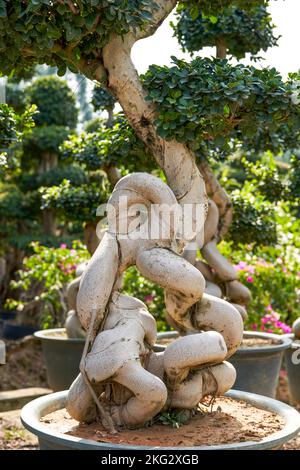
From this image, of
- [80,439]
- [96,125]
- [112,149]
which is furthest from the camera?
[96,125]

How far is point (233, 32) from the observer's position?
4.18 metres

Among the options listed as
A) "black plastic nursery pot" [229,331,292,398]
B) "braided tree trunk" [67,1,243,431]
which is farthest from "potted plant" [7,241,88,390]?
"braided tree trunk" [67,1,243,431]

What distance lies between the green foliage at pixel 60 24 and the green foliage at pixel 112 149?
23.3 inches

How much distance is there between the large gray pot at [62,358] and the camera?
4.15 m

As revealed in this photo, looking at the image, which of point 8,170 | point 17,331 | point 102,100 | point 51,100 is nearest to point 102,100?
point 102,100

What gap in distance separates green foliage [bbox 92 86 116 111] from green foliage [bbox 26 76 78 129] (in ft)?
11.3

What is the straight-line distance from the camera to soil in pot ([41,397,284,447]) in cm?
201

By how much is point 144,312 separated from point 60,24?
44.4 inches

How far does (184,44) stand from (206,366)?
2.86 m

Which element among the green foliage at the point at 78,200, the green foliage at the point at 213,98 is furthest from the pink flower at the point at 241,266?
the green foliage at the point at 213,98

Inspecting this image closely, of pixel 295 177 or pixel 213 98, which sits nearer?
pixel 213 98

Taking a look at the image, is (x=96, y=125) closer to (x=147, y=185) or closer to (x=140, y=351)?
(x=147, y=185)

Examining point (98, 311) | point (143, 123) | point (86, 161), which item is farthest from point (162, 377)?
point (86, 161)
